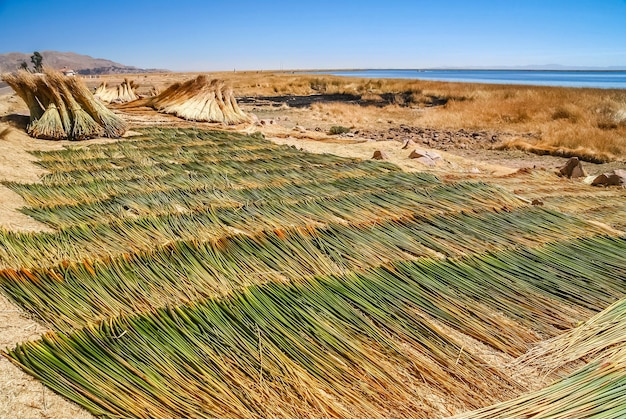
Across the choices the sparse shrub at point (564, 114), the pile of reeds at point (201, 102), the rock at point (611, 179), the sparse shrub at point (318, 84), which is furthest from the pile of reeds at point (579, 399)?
the sparse shrub at point (318, 84)

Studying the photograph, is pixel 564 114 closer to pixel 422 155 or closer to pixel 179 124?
pixel 422 155

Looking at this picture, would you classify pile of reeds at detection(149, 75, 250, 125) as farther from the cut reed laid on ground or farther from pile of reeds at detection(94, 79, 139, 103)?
the cut reed laid on ground

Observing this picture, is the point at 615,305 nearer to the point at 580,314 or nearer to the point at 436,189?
the point at 580,314

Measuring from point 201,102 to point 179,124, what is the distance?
1.22 metres

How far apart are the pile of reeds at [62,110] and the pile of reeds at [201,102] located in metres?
2.20

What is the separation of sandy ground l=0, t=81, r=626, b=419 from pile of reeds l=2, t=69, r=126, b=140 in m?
0.26

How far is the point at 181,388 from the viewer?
1486 millimetres

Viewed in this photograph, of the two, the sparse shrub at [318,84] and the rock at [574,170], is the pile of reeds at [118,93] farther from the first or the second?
the sparse shrub at [318,84]

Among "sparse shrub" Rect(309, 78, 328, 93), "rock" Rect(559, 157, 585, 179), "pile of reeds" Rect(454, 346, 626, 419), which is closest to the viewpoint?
"pile of reeds" Rect(454, 346, 626, 419)

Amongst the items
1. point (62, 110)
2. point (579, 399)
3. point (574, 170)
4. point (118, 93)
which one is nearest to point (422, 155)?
point (574, 170)

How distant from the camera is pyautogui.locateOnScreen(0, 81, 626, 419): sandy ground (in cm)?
142

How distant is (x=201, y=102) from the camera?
29.6 feet

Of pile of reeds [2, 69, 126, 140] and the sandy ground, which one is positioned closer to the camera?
the sandy ground

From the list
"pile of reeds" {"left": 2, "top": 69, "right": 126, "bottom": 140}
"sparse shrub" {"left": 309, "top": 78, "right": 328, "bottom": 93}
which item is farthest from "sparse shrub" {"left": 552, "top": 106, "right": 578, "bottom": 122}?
"sparse shrub" {"left": 309, "top": 78, "right": 328, "bottom": 93}
